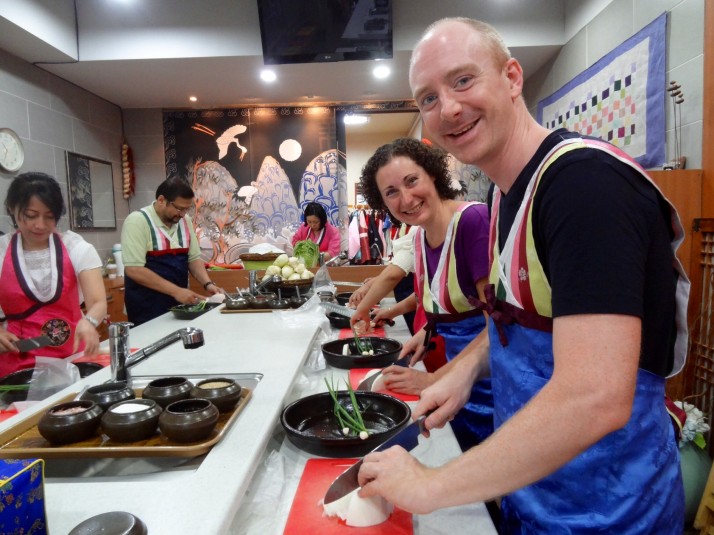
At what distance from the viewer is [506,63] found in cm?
97

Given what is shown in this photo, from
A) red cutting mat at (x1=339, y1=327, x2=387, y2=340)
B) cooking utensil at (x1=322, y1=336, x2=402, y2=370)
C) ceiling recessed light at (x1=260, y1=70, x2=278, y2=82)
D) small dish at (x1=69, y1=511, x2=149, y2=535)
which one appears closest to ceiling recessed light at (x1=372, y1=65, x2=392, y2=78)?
ceiling recessed light at (x1=260, y1=70, x2=278, y2=82)

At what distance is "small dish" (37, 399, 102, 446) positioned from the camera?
101 centimetres

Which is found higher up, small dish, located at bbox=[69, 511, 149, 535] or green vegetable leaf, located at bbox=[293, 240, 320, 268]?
green vegetable leaf, located at bbox=[293, 240, 320, 268]

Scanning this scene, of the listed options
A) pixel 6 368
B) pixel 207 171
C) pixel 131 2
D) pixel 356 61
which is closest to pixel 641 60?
pixel 356 61

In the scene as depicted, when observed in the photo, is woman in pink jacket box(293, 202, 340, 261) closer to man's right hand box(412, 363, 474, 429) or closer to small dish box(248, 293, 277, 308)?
small dish box(248, 293, 277, 308)

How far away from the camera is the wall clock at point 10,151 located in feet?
13.5

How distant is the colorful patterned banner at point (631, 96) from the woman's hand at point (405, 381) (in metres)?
2.48

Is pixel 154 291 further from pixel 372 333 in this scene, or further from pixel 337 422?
pixel 337 422

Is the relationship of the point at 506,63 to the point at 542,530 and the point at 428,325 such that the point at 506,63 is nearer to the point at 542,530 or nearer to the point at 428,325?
the point at 542,530

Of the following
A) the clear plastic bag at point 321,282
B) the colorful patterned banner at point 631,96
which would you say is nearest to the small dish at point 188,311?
the clear plastic bag at point 321,282

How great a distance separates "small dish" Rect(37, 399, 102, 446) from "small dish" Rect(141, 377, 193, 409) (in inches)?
5.1

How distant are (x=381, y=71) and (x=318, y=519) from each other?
16.4 feet

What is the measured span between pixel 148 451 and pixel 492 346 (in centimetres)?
78

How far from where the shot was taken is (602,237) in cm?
65
